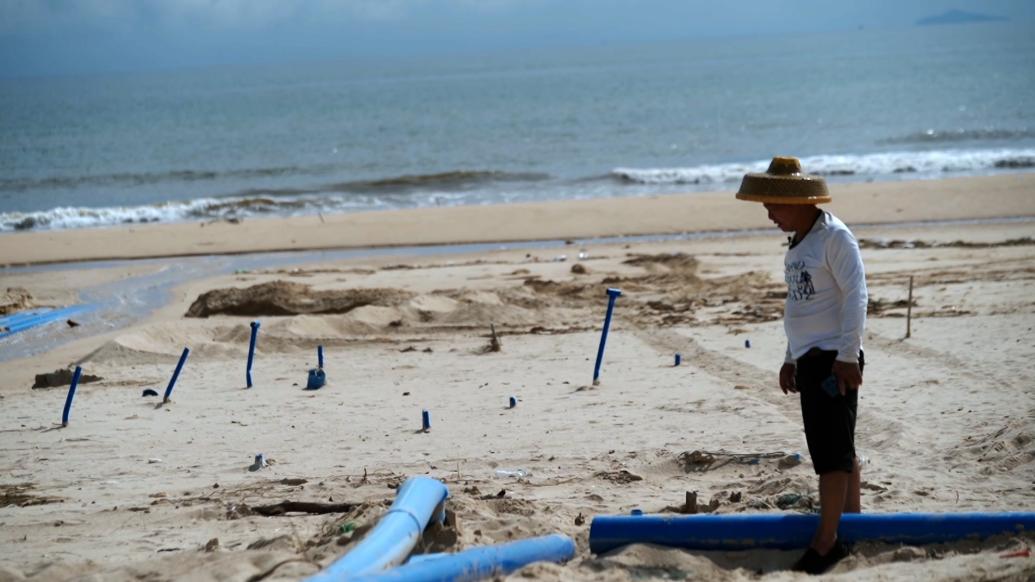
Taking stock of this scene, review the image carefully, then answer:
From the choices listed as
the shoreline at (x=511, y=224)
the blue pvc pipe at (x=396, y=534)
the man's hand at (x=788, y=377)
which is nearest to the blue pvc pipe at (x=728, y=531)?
the man's hand at (x=788, y=377)

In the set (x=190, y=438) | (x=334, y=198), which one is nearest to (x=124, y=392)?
(x=190, y=438)

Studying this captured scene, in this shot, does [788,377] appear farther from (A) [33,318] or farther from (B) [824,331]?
(A) [33,318]

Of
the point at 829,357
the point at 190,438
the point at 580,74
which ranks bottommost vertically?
the point at 190,438

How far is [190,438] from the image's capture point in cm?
709

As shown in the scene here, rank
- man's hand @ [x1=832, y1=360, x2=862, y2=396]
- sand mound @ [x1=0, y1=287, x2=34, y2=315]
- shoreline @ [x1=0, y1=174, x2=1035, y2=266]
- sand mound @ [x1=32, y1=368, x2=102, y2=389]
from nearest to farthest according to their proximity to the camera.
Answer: man's hand @ [x1=832, y1=360, x2=862, y2=396]
sand mound @ [x1=32, y1=368, x2=102, y2=389]
sand mound @ [x1=0, y1=287, x2=34, y2=315]
shoreline @ [x1=0, y1=174, x2=1035, y2=266]

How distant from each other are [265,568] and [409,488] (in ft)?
2.14

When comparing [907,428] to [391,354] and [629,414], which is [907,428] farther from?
[391,354]

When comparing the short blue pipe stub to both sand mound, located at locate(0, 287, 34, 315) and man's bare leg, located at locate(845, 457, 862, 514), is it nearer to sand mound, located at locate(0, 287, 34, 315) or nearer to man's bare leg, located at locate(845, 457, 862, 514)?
man's bare leg, located at locate(845, 457, 862, 514)

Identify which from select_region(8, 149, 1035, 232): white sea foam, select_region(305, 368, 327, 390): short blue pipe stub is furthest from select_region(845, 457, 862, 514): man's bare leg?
select_region(8, 149, 1035, 232): white sea foam

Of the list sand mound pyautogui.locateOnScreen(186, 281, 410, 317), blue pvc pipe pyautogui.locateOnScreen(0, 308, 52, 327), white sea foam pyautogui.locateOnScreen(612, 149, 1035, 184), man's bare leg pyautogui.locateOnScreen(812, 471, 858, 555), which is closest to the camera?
man's bare leg pyautogui.locateOnScreen(812, 471, 858, 555)

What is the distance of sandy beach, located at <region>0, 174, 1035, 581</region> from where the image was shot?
4703mm

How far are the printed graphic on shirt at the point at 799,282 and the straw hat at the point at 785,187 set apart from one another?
0.25 metres

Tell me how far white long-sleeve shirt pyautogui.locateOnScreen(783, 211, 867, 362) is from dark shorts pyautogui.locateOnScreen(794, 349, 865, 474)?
8 centimetres

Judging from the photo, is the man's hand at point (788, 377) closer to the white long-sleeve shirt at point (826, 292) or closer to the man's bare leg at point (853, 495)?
Answer: the white long-sleeve shirt at point (826, 292)
